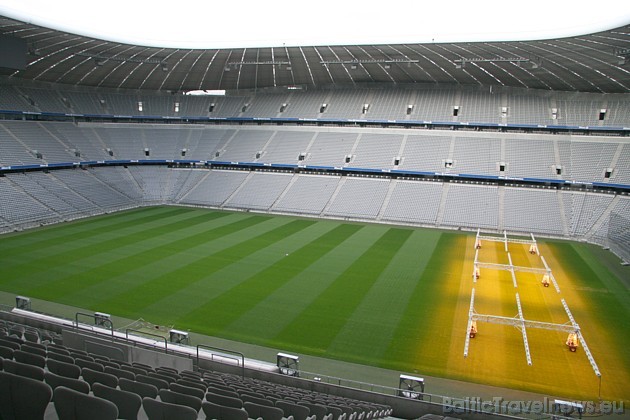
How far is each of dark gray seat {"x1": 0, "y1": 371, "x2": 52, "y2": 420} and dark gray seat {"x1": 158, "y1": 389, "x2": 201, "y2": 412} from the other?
5.90 feet

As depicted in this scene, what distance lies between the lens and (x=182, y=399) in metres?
5.12

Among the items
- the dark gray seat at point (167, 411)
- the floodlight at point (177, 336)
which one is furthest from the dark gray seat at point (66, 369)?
the floodlight at point (177, 336)

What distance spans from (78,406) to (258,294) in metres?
15.5

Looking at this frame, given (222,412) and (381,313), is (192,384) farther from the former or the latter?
(381,313)

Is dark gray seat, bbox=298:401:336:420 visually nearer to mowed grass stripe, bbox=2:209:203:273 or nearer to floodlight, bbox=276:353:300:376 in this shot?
floodlight, bbox=276:353:300:376

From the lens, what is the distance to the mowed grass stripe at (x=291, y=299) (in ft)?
50.0

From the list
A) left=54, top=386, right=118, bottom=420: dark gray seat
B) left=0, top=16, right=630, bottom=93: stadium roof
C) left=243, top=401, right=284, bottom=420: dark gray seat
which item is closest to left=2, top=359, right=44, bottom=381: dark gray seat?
left=54, top=386, right=118, bottom=420: dark gray seat

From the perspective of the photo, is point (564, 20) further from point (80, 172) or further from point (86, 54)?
point (80, 172)

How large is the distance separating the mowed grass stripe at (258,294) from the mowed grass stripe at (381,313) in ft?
9.04

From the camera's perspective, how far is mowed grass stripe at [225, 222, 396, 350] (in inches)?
600

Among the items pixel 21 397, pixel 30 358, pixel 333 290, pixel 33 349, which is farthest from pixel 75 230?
pixel 21 397

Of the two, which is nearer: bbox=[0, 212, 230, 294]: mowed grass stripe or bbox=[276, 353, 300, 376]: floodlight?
bbox=[276, 353, 300, 376]: floodlight

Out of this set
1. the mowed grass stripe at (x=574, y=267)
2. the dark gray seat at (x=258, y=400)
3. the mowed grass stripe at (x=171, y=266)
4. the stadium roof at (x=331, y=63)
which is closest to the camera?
the dark gray seat at (x=258, y=400)

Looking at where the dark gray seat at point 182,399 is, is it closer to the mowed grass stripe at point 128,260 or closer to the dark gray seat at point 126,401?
the dark gray seat at point 126,401
